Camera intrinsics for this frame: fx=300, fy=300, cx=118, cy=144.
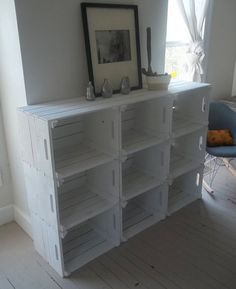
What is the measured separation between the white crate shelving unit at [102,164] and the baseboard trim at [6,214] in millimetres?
438

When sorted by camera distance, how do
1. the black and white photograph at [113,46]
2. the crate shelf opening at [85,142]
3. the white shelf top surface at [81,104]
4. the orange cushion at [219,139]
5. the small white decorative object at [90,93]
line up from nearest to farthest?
the white shelf top surface at [81,104] < the crate shelf opening at [85,142] < the small white decorative object at [90,93] < the black and white photograph at [113,46] < the orange cushion at [219,139]

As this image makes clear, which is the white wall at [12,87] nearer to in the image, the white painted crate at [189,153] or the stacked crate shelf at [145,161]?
the stacked crate shelf at [145,161]

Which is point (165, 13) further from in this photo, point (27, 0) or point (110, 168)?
point (110, 168)

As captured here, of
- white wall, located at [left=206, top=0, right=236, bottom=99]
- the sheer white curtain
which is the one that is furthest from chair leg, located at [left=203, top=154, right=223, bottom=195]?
the sheer white curtain

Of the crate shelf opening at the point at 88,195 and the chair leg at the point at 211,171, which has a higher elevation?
the crate shelf opening at the point at 88,195

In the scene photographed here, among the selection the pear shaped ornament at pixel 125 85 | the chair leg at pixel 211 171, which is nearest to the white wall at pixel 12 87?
the pear shaped ornament at pixel 125 85

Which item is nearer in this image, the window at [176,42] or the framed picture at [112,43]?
the framed picture at [112,43]

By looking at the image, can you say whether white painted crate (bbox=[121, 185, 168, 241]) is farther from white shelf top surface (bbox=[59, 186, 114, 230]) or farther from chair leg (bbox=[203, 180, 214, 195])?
chair leg (bbox=[203, 180, 214, 195])

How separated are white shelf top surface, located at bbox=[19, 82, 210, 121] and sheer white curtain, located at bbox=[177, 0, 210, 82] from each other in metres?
0.99

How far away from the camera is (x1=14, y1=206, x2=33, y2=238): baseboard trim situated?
87.1 inches

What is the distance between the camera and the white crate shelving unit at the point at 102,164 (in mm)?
1729

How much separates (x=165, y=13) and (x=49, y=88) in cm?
119

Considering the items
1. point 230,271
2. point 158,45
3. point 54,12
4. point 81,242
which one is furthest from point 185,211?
point 54,12

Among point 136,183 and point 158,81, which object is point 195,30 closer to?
point 158,81
